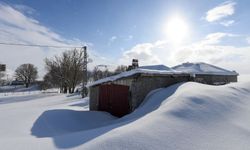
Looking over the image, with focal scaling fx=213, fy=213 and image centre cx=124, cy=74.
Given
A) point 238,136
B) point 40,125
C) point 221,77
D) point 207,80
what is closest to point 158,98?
point 238,136

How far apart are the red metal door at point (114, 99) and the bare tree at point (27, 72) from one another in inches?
2604

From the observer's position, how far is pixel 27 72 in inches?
2776

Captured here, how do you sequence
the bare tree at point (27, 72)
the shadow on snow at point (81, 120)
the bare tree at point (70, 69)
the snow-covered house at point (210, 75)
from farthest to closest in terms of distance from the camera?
the bare tree at point (27, 72), the bare tree at point (70, 69), the snow-covered house at point (210, 75), the shadow on snow at point (81, 120)

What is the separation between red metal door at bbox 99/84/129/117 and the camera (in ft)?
32.6

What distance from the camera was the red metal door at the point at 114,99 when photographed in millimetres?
9922

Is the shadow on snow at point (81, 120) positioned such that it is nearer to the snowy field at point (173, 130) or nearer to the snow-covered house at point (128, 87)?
the snowy field at point (173, 130)

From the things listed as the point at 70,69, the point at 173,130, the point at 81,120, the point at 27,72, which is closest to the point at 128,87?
the point at 81,120

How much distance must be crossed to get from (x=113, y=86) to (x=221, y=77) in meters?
17.5

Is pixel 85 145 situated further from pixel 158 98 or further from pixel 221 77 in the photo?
pixel 221 77

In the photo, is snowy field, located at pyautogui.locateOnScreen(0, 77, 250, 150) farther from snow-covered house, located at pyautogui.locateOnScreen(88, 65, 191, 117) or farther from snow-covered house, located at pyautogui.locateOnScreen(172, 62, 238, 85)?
snow-covered house, located at pyautogui.locateOnScreen(172, 62, 238, 85)

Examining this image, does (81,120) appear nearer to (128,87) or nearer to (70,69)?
(128,87)

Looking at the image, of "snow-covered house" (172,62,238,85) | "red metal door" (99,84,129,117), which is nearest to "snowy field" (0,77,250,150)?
"red metal door" (99,84,129,117)

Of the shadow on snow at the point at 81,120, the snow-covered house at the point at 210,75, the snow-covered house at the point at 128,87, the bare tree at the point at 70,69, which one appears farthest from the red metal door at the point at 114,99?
the bare tree at the point at 70,69

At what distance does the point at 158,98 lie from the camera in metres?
8.38
